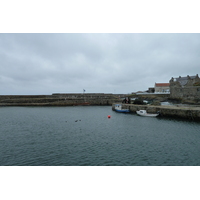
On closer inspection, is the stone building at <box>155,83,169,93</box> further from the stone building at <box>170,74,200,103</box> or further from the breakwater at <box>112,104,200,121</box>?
the breakwater at <box>112,104,200,121</box>

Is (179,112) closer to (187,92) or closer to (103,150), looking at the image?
(103,150)

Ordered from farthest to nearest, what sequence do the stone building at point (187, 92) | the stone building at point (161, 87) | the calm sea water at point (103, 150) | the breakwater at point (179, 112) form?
the stone building at point (161, 87) < the stone building at point (187, 92) < the breakwater at point (179, 112) < the calm sea water at point (103, 150)

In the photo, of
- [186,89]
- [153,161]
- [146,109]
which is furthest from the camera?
[186,89]

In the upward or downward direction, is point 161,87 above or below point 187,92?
above

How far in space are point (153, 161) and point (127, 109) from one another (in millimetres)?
24991

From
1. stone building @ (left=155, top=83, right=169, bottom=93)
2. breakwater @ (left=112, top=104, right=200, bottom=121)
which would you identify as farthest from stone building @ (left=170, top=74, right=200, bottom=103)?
breakwater @ (left=112, top=104, right=200, bottom=121)

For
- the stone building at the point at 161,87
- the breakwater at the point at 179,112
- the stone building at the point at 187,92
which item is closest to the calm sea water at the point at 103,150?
the breakwater at the point at 179,112

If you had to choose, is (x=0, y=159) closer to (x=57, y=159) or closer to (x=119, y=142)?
(x=57, y=159)

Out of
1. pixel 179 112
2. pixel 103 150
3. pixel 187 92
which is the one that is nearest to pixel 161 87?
pixel 187 92

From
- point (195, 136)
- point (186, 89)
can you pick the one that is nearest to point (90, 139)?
point (195, 136)

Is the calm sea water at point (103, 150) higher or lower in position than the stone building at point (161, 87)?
lower

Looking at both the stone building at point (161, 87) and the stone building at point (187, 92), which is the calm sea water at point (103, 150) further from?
the stone building at point (161, 87)

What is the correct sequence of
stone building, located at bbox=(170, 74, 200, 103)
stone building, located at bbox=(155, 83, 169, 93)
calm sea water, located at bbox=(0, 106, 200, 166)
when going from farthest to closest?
stone building, located at bbox=(155, 83, 169, 93)
stone building, located at bbox=(170, 74, 200, 103)
calm sea water, located at bbox=(0, 106, 200, 166)

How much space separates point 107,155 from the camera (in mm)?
9844
